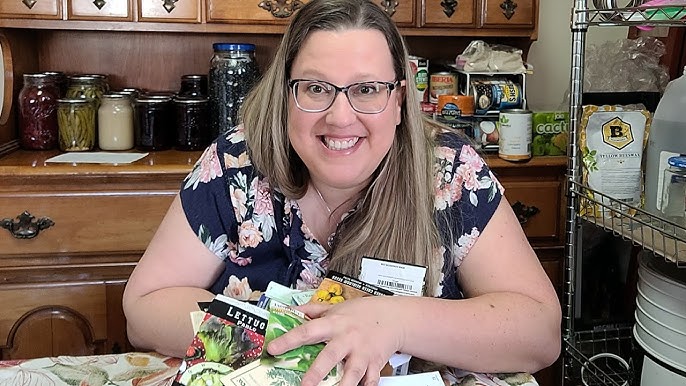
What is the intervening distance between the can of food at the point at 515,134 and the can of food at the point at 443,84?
0.21 m

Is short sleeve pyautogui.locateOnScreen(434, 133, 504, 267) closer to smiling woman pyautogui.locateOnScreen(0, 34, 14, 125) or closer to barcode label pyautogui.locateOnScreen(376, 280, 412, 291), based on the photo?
barcode label pyautogui.locateOnScreen(376, 280, 412, 291)

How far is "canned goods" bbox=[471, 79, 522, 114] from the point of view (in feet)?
6.51

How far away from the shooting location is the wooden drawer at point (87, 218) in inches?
68.9

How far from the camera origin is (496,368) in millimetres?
983

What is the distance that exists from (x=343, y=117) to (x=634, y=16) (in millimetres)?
724

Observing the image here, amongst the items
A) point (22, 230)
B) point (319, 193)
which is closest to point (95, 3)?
point (22, 230)

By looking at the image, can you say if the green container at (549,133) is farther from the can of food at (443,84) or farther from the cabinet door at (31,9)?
the cabinet door at (31,9)

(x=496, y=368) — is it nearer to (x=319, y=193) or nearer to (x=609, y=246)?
(x=319, y=193)

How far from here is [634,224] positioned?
147 centimetres

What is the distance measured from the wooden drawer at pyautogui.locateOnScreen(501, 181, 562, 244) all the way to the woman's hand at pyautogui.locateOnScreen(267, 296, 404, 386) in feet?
3.62

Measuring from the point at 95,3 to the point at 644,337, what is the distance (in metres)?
1.50

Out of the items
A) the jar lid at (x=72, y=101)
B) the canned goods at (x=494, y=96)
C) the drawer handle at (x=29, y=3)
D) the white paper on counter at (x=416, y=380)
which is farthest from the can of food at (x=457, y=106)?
the white paper on counter at (x=416, y=380)

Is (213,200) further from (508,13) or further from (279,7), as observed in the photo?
(508,13)

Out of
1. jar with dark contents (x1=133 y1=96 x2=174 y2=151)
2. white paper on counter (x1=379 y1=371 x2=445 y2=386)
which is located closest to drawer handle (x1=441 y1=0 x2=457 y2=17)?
jar with dark contents (x1=133 y1=96 x2=174 y2=151)
